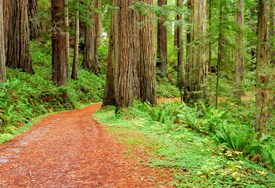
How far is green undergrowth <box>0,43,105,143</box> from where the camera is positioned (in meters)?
8.39

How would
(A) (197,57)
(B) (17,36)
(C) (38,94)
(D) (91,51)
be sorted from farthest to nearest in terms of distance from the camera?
(D) (91,51), (B) (17,36), (C) (38,94), (A) (197,57)

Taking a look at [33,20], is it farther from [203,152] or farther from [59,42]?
[203,152]

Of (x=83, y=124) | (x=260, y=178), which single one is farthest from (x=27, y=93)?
(x=260, y=178)

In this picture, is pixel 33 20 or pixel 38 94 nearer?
pixel 38 94

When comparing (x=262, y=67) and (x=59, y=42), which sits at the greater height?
(x=59, y=42)

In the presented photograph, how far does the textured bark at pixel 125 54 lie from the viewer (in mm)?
9508

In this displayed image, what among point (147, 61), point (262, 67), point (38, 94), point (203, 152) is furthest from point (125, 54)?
point (203, 152)

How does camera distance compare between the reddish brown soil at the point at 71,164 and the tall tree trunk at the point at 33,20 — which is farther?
the tall tree trunk at the point at 33,20

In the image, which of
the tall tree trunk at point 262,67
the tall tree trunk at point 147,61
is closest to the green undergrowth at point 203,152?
the tall tree trunk at point 262,67

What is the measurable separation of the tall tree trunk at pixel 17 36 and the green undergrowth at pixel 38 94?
0.73 m

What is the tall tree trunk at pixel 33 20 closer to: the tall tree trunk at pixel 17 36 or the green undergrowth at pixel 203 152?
the tall tree trunk at pixel 17 36

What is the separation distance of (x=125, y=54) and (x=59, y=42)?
5.99 metres

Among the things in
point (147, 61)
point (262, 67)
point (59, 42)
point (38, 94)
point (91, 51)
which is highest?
point (91, 51)

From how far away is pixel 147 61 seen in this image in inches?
474
